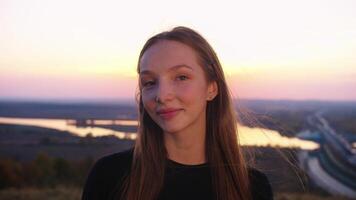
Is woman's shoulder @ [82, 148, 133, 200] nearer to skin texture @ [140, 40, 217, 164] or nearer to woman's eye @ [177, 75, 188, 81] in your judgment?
skin texture @ [140, 40, 217, 164]

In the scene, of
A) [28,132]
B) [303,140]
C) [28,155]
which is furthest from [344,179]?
[28,132]

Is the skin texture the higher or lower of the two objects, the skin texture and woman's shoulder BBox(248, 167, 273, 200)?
the higher

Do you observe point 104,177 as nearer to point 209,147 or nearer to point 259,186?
point 209,147

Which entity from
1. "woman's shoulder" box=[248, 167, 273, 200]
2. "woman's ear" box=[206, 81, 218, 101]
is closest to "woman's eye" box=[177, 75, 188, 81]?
"woman's ear" box=[206, 81, 218, 101]

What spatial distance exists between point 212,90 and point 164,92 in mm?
440

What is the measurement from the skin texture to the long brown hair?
0.07 m

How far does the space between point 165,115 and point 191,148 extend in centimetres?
32

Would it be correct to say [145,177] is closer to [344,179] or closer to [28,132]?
[344,179]

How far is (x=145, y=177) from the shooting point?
2369 mm

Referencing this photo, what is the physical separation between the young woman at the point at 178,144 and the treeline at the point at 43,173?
16.6 meters

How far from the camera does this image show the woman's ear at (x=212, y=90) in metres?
2.61

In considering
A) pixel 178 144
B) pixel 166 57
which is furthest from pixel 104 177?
pixel 166 57

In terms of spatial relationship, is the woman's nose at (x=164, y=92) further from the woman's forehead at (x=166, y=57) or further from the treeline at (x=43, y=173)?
the treeline at (x=43, y=173)

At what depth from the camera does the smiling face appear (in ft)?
7.61
